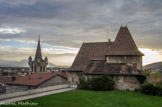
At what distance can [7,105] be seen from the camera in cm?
1319

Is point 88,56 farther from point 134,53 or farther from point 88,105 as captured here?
point 88,105

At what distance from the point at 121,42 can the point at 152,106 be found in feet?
51.7

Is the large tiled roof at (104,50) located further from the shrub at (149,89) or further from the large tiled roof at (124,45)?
the shrub at (149,89)

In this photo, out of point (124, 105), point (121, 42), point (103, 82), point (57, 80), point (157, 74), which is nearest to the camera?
point (124, 105)

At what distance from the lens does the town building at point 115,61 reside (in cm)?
2373

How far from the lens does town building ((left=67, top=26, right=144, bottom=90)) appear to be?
77.9 ft

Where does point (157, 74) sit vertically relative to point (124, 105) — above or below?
above

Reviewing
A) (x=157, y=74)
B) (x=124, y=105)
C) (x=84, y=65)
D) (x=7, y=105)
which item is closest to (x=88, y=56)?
(x=84, y=65)

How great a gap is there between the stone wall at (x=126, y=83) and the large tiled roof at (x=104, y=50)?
4841mm

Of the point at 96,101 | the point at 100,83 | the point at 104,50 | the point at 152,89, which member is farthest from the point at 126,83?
the point at 104,50

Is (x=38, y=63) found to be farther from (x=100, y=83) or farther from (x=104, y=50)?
(x=100, y=83)

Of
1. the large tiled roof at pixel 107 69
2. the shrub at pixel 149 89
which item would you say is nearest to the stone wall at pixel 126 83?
the large tiled roof at pixel 107 69

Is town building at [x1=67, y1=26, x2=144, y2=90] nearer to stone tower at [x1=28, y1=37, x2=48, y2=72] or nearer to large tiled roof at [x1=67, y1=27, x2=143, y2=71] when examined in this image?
large tiled roof at [x1=67, y1=27, x2=143, y2=71]

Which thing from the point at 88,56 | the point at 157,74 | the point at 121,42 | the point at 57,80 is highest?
the point at 121,42
